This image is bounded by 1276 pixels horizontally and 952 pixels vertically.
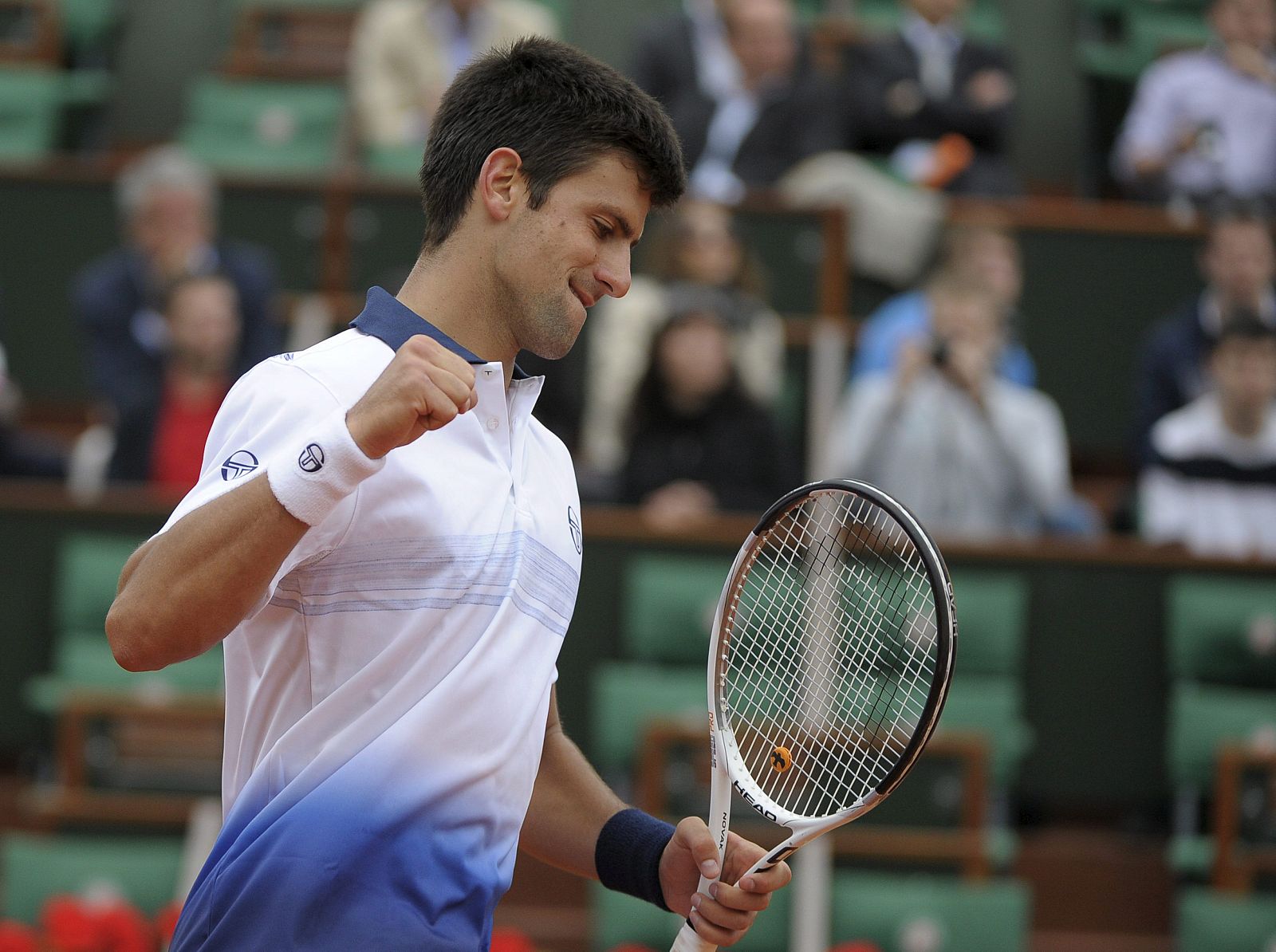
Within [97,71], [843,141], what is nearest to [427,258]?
[843,141]

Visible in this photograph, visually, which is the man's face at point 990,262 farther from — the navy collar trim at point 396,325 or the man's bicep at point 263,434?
the man's bicep at point 263,434

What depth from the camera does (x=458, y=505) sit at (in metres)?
2.01

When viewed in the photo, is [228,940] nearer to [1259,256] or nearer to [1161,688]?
[1161,688]

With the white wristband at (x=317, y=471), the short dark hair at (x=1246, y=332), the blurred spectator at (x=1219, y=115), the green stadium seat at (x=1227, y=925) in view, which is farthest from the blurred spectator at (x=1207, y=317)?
the white wristband at (x=317, y=471)

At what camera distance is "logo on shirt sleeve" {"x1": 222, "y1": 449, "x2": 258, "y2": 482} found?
1.85 meters

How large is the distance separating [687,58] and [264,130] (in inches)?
87.0

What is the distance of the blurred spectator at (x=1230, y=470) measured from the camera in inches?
246

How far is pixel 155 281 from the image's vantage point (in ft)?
22.0

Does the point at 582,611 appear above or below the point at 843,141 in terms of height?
below

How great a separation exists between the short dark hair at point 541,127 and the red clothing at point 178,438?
13.7ft

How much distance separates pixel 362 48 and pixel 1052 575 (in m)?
4.23

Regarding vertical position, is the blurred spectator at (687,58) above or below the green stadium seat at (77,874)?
above

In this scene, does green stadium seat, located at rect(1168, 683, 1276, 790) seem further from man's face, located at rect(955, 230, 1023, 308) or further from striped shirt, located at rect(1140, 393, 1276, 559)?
man's face, located at rect(955, 230, 1023, 308)

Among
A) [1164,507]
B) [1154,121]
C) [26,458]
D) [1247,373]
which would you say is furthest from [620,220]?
[1154,121]
